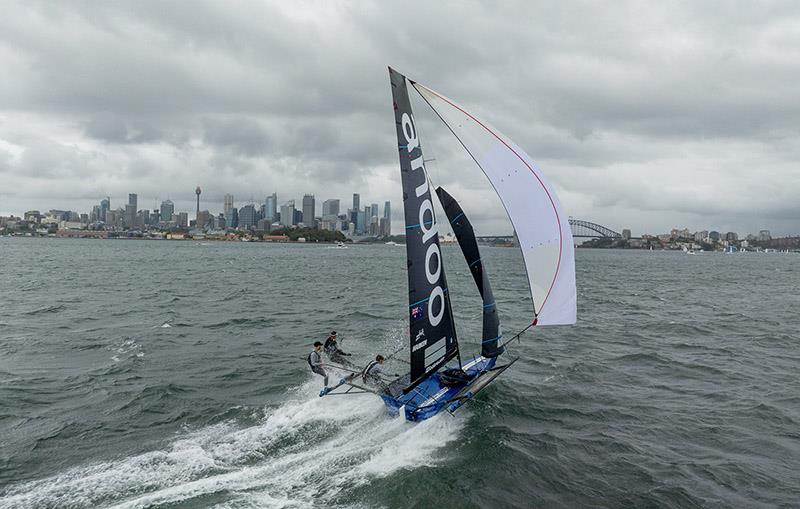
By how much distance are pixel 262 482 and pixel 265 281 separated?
126ft

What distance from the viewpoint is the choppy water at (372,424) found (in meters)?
8.79

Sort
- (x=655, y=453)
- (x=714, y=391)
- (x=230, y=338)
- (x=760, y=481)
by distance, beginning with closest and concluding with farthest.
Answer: (x=760, y=481), (x=655, y=453), (x=714, y=391), (x=230, y=338)

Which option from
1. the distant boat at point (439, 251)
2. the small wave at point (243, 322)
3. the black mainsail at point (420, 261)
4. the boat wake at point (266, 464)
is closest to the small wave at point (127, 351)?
Answer: the small wave at point (243, 322)

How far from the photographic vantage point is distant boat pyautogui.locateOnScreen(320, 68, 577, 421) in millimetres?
10461

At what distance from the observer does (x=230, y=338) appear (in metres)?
20.7

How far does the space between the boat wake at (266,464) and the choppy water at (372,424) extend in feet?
0.13

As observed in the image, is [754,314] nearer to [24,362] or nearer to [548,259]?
[548,259]

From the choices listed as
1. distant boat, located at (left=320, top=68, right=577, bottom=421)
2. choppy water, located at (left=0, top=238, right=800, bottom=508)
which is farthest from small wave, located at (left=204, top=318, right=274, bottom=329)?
distant boat, located at (left=320, top=68, right=577, bottom=421)

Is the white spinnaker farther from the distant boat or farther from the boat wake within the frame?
the boat wake

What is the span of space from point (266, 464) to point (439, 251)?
5588 mm

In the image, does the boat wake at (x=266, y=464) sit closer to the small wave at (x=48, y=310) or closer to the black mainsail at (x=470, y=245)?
the black mainsail at (x=470, y=245)

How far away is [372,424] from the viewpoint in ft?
36.4

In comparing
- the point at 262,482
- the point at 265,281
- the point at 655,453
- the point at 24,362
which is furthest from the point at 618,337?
the point at 265,281

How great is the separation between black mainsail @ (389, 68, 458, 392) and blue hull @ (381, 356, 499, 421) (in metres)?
0.29
